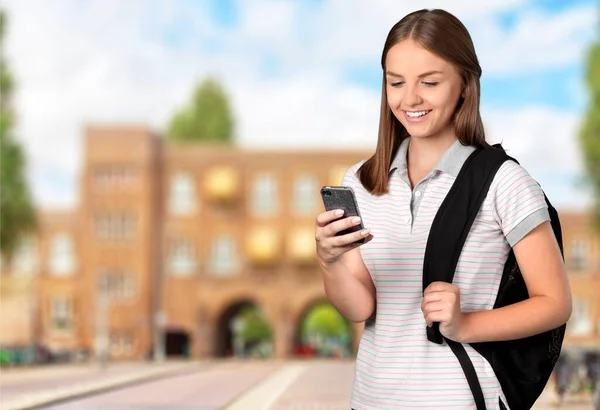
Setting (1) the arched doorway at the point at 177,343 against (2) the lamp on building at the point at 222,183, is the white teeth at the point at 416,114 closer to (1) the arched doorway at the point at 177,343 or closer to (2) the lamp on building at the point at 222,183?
(2) the lamp on building at the point at 222,183

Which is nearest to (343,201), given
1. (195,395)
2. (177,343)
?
(195,395)

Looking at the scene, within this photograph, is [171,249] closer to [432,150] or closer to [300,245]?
[300,245]

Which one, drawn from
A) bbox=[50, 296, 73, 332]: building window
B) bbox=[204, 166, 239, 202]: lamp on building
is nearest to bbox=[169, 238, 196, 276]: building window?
bbox=[204, 166, 239, 202]: lamp on building

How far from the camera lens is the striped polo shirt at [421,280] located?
10.3 ft

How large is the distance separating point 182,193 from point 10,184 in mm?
20922

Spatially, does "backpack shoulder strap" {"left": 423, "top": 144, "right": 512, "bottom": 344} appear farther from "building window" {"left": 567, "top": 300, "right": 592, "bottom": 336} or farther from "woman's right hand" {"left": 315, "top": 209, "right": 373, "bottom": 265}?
"building window" {"left": 567, "top": 300, "right": 592, "bottom": 336}

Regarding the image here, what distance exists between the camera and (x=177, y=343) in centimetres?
7256

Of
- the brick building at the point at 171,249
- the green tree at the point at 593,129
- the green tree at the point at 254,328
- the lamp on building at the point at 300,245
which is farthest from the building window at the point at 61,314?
the green tree at the point at 254,328

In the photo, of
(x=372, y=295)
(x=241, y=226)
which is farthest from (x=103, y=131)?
(x=372, y=295)

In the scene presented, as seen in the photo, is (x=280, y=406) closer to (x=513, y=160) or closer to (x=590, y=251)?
(x=513, y=160)

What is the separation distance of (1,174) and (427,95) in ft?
158

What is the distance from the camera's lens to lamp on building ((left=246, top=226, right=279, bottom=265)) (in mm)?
70250

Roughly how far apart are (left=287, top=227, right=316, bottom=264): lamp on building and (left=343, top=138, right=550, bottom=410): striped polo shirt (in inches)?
2614

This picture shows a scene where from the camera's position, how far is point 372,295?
339cm
